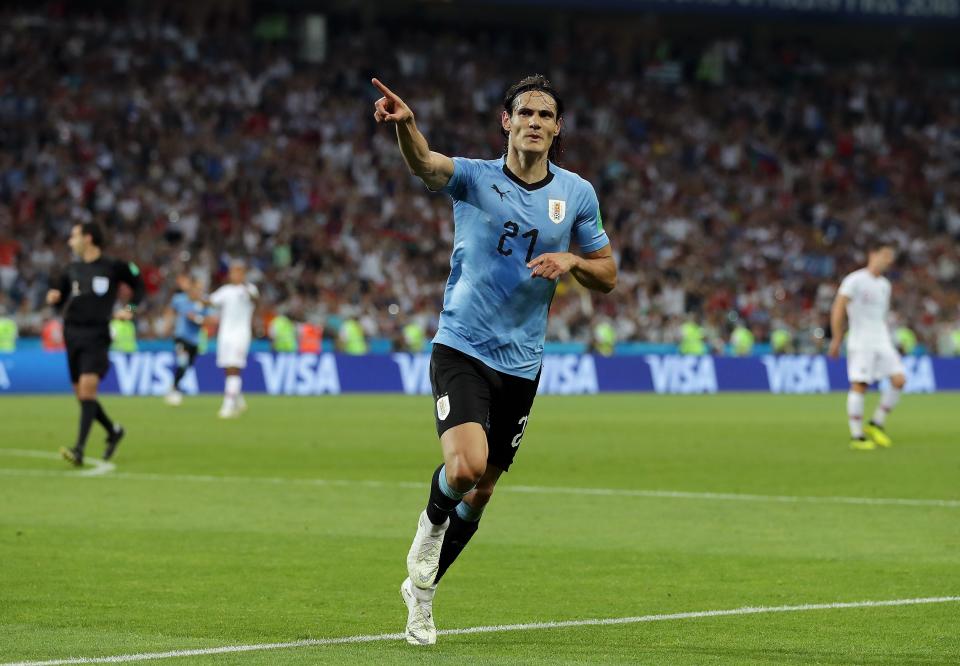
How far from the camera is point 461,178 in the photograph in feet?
24.6

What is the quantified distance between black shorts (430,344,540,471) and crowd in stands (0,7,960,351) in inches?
988

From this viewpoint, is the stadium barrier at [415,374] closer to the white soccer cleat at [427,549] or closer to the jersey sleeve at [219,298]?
the jersey sleeve at [219,298]

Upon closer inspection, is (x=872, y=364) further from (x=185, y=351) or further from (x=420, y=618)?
(x=420, y=618)

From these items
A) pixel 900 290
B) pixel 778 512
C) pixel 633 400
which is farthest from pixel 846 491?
pixel 900 290

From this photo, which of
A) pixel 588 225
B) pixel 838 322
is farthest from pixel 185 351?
pixel 588 225

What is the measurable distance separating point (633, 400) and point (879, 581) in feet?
78.6

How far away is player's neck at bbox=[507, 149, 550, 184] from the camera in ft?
25.2

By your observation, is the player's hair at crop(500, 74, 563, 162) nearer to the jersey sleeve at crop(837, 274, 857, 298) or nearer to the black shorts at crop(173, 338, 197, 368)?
the jersey sleeve at crop(837, 274, 857, 298)

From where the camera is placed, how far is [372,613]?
27.0ft

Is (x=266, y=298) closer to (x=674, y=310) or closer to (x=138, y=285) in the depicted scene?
(x=674, y=310)

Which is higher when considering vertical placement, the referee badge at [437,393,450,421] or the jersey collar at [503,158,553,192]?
the jersey collar at [503,158,553,192]

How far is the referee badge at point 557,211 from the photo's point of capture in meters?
7.65

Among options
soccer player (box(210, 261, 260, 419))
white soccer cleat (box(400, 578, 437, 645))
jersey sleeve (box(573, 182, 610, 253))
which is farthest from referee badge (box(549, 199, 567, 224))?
soccer player (box(210, 261, 260, 419))

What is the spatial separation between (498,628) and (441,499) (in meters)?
0.70
